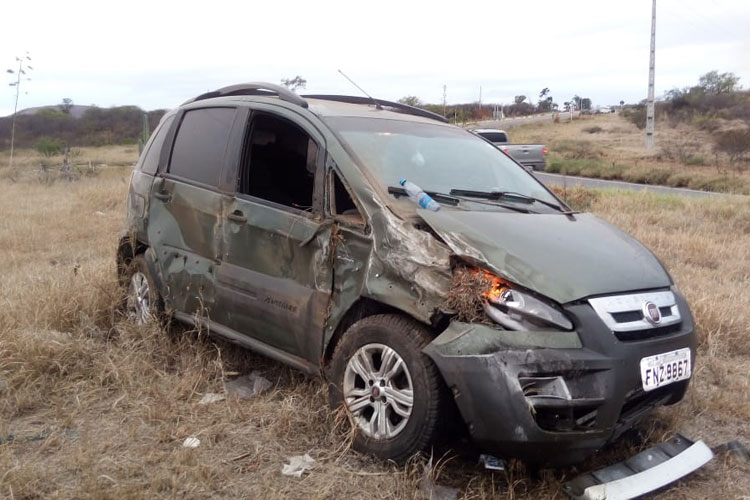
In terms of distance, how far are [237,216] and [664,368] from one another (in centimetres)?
239

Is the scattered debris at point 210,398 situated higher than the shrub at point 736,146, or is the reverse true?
the shrub at point 736,146

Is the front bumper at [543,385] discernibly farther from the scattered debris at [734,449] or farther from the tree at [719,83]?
the tree at [719,83]

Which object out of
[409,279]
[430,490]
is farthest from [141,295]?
[430,490]

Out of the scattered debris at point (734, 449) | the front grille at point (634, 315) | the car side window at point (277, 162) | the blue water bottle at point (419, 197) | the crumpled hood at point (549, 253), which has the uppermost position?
the car side window at point (277, 162)

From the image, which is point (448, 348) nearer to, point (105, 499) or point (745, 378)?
point (105, 499)

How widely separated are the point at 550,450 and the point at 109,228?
860cm

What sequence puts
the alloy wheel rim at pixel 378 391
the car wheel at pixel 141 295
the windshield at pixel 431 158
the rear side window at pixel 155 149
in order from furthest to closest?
the rear side window at pixel 155 149
the car wheel at pixel 141 295
the windshield at pixel 431 158
the alloy wheel rim at pixel 378 391

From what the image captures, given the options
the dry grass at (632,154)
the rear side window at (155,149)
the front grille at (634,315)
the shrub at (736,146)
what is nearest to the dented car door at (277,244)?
the rear side window at (155,149)

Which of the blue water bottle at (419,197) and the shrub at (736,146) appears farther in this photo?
the shrub at (736,146)

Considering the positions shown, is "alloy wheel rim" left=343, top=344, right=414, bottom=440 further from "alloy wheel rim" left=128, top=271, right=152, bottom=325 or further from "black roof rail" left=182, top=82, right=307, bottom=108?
"alloy wheel rim" left=128, top=271, right=152, bottom=325

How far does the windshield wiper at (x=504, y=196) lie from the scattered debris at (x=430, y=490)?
4.90 feet

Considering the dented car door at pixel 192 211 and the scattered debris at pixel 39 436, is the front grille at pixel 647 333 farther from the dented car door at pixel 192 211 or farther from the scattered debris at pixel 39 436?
the scattered debris at pixel 39 436

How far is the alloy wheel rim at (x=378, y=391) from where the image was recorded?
308 cm

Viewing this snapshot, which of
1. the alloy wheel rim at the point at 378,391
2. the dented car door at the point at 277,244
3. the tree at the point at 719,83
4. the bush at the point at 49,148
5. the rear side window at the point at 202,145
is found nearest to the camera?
the alloy wheel rim at the point at 378,391
